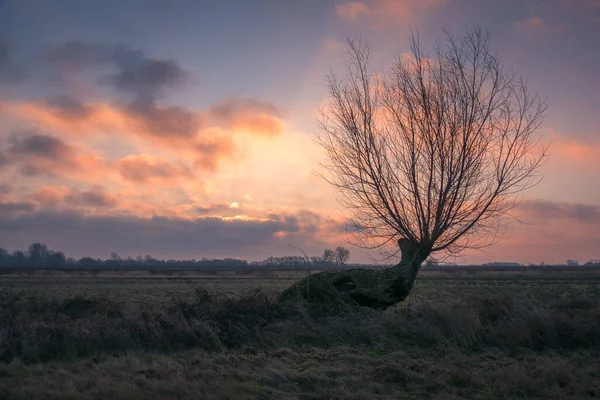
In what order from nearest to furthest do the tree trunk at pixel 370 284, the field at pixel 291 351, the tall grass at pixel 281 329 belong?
the field at pixel 291 351 < the tall grass at pixel 281 329 < the tree trunk at pixel 370 284

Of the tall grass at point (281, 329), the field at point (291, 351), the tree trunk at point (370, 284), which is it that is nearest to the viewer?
the field at point (291, 351)

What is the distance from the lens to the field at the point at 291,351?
724 cm

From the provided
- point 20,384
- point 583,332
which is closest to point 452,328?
point 583,332

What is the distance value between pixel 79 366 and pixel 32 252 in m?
181

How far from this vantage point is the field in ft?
23.7

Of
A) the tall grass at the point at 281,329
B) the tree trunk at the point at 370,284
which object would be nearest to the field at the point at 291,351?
the tall grass at the point at 281,329

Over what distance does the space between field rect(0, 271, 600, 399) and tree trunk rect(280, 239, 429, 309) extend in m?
0.51

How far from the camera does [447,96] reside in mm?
12797

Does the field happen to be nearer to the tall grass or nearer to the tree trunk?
the tall grass

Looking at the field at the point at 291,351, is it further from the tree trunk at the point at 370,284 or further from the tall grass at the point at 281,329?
the tree trunk at the point at 370,284

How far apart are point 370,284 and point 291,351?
14.7 feet

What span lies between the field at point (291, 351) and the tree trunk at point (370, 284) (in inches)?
19.9

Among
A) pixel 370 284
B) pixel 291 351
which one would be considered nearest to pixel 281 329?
pixel 291 351

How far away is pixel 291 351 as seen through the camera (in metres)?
9.68
